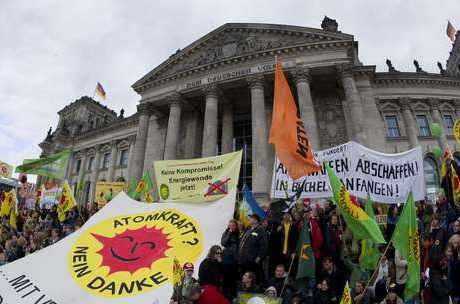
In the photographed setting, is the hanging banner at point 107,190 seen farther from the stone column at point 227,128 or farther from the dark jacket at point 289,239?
the dark jacket at point 289,239

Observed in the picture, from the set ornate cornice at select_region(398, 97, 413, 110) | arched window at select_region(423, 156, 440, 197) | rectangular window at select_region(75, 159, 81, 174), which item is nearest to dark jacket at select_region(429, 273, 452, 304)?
arched window at select_region(423, 156, 440, 197)

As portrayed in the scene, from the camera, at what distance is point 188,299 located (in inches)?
167

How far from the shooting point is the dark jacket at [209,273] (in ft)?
16.8

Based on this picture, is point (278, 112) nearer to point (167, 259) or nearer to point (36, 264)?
point (167, 259)

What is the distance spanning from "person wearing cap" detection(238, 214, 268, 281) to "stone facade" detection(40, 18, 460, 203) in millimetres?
13515

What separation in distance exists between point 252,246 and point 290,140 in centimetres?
242

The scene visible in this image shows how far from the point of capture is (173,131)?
24.9 metres

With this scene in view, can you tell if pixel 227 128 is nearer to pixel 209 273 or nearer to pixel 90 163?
pixel 209 273

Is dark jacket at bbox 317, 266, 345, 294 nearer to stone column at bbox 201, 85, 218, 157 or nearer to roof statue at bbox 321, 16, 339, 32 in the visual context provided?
stone column at bbox 201, 85, 218, 157

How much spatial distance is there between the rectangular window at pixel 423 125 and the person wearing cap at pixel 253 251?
26.1m

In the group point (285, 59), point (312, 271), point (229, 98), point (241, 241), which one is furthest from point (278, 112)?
point (229, 98)

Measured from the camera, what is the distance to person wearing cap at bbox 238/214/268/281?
6.05 m

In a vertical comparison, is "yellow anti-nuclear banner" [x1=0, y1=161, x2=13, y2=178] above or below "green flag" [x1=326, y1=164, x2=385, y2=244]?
above

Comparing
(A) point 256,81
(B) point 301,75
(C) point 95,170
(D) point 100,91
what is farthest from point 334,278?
(D) point 100,91
